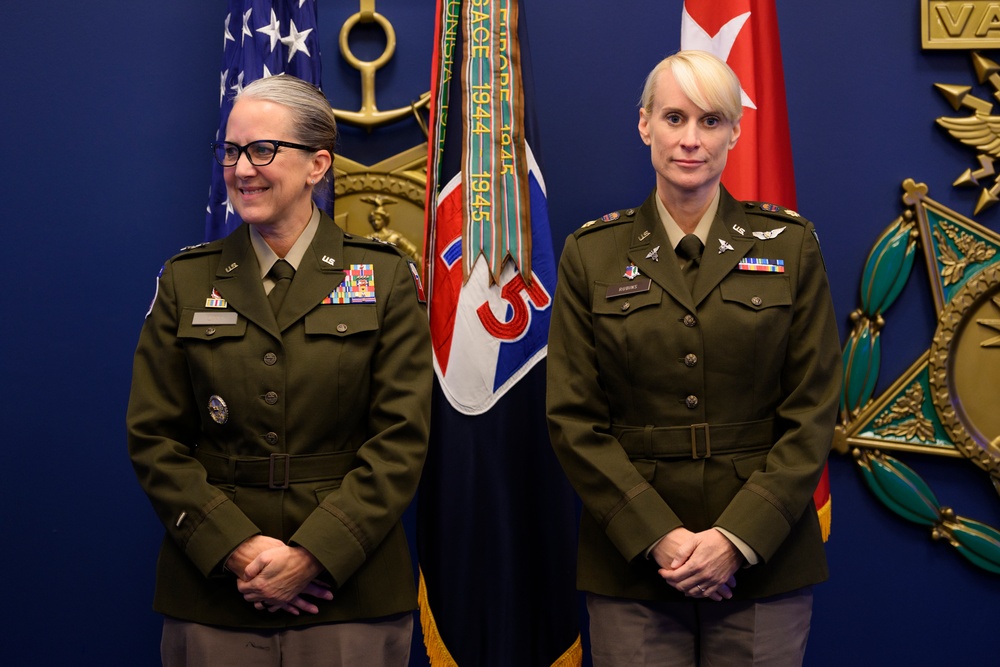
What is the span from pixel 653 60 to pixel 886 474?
134 centimetres

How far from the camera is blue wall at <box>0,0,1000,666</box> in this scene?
2.83m

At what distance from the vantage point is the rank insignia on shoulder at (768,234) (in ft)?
6.01

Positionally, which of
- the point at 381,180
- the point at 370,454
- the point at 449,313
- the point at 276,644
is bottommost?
the point at 276,644

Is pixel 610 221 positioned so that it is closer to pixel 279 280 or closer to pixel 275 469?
pixel 279 280

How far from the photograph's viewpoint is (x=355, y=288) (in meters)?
1.77

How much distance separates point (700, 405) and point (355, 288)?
638 millimetres

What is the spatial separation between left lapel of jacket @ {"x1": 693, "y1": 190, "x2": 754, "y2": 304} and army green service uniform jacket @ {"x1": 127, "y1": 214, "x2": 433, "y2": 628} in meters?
0.51

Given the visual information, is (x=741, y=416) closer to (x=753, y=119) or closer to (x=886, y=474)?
(x=753, y=119)

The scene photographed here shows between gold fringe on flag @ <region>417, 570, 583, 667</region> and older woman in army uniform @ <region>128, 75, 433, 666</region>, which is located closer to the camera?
older woman in army uniform @ <region>128, 75, 433, 666</region>

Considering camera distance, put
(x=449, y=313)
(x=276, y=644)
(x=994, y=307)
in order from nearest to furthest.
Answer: (x=276, y=644) → (x=449, y=313) → (x=994, y=307)

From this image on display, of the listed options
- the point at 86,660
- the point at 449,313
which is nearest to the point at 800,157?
the point at 449,313

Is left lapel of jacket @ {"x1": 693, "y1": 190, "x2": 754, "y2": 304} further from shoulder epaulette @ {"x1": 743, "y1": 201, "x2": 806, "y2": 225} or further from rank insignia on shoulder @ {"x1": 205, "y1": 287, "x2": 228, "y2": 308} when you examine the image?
rank insignia on shoulder @ {"x1": 205, "y1": 287, "x2": 228, "y2": 308}

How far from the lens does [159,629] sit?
9.45ft

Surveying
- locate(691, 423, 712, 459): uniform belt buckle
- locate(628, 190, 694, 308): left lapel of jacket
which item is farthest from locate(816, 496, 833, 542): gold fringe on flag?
locate(628, 190, 694, 308): left lapel of jacket
